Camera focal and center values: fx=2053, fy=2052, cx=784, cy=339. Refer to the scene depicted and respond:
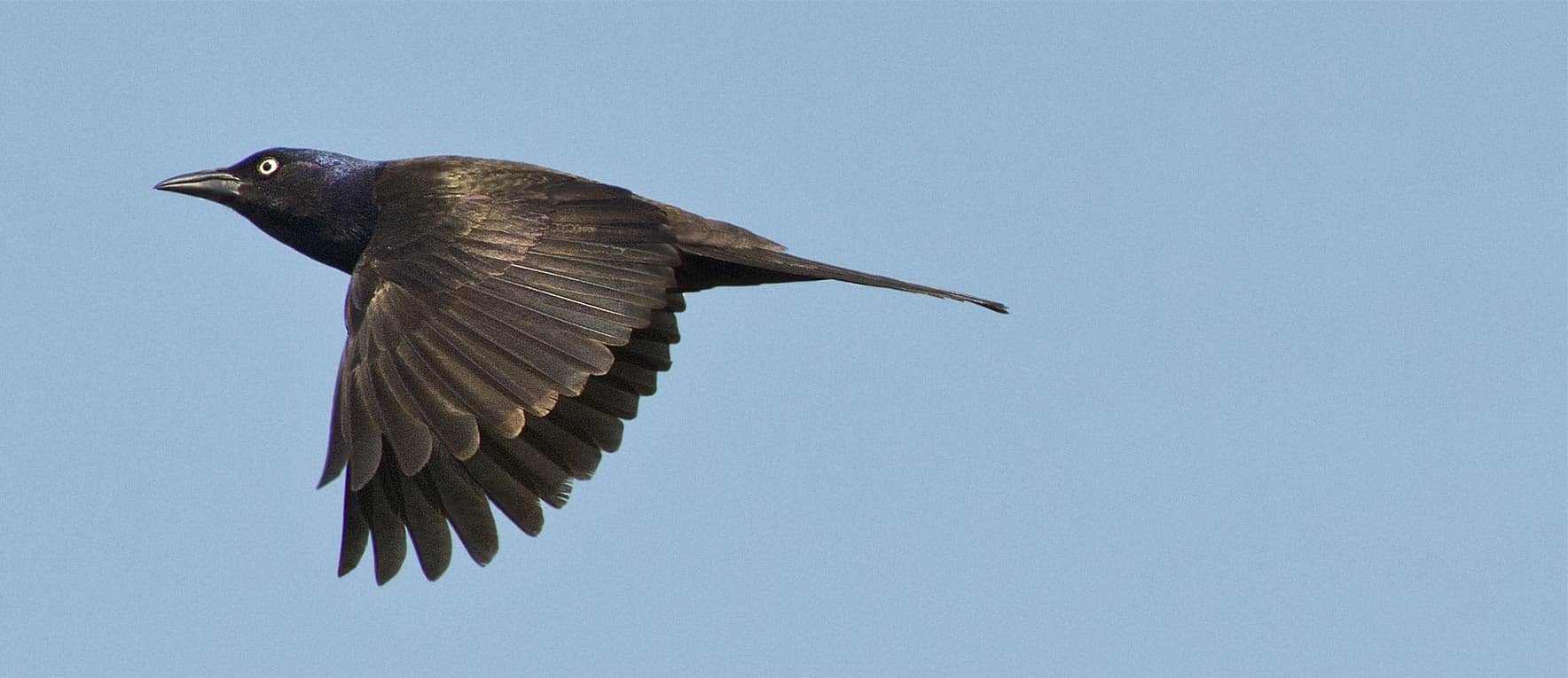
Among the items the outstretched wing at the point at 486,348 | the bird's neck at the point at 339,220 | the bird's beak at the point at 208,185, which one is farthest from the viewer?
the bird's beak at the point at 208,185

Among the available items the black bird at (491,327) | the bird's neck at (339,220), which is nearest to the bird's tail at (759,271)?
the black bird at (491,327)

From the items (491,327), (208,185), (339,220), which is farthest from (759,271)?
(208,185)

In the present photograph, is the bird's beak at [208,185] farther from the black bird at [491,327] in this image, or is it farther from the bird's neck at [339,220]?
the black bird at [491,327]

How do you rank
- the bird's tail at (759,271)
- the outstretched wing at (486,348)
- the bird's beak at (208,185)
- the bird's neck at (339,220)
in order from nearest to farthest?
the outstretched wing at (486,348), the bird's tail at (759,271), the bird's neck at (339,220), the bird's beak at (208,185)

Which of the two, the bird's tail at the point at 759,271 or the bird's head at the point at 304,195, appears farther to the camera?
the bird's head at the point at 304,195

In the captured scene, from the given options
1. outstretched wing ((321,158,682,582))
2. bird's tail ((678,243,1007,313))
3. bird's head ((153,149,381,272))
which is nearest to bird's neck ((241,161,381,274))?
bird's head ((153,149,381,272))

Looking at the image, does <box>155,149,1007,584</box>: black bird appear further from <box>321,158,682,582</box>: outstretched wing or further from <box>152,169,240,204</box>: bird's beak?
<box>152,169,240,204</box>: bird's beak

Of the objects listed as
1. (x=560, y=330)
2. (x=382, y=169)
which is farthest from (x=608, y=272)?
(x=382, y=169)
